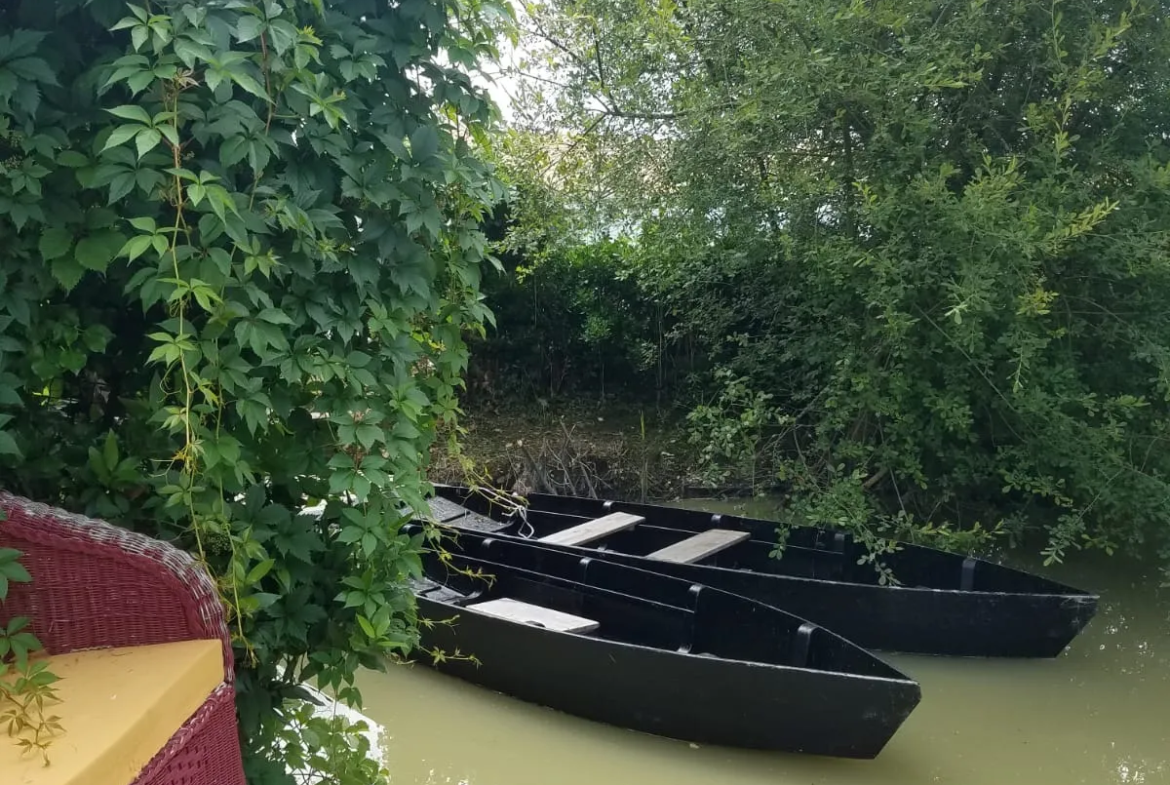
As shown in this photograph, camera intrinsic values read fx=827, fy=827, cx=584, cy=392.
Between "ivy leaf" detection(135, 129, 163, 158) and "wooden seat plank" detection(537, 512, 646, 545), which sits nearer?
"ivy leaf" detection(135, 129, 163, 158)

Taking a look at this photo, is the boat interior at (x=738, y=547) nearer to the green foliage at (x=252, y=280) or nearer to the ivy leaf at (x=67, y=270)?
the green foliage at (x=252, y=280)

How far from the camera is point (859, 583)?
4973 millimetres

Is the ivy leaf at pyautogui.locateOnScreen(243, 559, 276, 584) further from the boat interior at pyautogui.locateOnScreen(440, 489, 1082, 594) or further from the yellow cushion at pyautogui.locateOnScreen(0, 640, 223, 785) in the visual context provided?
the boat interior at pyautogui.locateOnScreen(440, 489, 1082, 594)

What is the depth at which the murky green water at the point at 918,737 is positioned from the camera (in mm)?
3535

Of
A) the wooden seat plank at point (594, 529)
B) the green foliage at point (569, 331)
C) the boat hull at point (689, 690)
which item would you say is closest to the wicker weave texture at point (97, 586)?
the boat hull at point (689, 690)

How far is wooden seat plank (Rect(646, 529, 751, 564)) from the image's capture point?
→ 17.1 ft

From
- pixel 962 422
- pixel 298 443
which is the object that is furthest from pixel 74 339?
pixel 962 422

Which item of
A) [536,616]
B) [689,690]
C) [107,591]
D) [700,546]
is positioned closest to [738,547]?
[700,546]

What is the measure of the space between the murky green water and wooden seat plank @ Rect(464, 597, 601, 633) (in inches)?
16.0

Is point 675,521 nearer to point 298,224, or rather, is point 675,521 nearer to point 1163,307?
point 1163,307

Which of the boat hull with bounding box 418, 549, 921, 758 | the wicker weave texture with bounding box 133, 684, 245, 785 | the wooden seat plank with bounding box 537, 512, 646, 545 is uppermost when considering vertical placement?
the wicker weave texture with bounding box 133, 684, 245, 785

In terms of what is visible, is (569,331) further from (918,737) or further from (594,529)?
(918,737)

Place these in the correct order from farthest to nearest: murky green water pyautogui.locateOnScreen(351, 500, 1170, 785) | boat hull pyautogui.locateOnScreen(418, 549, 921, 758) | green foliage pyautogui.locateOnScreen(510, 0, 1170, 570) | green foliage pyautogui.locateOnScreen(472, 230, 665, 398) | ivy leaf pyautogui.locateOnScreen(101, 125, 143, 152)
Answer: green foliage pyautogui.locateOnScreen(472, 230, 665, 398) → green foliage pyautogui.locateOnScreen(510, 0, 1170, 570) → murky green water pyautogui.locateOnScreen(351, 500, 1170, 785) → boat hull pyautogui.locateOnScreen(418, 549, 921, 758) → ivy leaf pyautogui.locateOnScreen(101, 125, 143, 152)

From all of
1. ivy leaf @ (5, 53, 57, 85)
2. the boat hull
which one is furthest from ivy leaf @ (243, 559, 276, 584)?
the boat hull
